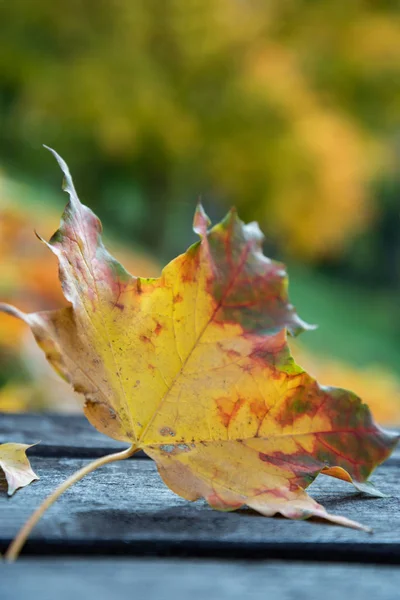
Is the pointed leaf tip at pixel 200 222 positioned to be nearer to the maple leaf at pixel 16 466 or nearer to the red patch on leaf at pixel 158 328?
the red patch on leaf at pixel 158 328

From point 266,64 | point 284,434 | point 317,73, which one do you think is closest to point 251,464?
point 284,434

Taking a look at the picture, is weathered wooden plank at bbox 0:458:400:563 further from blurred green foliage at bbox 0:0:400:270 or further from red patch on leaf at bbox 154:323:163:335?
blurred green foliage at bbox 0:0:400:270

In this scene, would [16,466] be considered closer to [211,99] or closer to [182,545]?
[182,545]

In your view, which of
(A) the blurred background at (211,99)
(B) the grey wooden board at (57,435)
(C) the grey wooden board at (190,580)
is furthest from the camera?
(A) the blurred background at (211,99)

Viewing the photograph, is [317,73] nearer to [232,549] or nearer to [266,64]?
[266,64]

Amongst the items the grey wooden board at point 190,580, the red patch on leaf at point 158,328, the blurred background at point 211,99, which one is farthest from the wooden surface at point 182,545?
the blurred background at point 211,99
